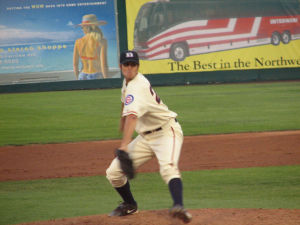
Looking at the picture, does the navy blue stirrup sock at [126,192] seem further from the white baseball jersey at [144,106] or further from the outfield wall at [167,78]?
the outfield wall at [167,78]

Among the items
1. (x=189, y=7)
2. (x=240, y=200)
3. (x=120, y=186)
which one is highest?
(x=189, y=7)

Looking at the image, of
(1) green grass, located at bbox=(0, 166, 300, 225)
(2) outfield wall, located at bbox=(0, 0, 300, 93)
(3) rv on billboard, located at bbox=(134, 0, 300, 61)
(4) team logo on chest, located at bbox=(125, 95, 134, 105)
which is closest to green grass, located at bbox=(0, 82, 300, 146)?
(2) outfield wall, located at bbox=(0, 0, 300, 93)

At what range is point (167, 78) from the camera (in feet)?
75.2

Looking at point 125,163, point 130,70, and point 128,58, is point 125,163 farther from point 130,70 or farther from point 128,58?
point 128,58

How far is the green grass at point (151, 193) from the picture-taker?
20.2ft

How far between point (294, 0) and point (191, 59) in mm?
5181

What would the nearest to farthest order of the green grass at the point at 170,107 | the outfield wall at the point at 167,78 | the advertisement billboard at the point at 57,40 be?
the green grass at the point at 170,107 → the advertisement billboard at the point at 57,40 → the outfield wall at the point at 167,78

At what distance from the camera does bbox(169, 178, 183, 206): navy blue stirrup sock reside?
4.78 m

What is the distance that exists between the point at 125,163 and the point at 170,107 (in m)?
11.4

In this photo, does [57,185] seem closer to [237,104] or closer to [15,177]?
[15,177]

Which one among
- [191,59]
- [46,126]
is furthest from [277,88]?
[46,126]

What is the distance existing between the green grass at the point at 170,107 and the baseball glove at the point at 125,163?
22.6 feet

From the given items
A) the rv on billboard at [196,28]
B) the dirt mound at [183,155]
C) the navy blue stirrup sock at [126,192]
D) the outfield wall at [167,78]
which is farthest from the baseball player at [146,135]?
the rv on billboard at [196,28]

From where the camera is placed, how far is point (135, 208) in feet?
18.5
